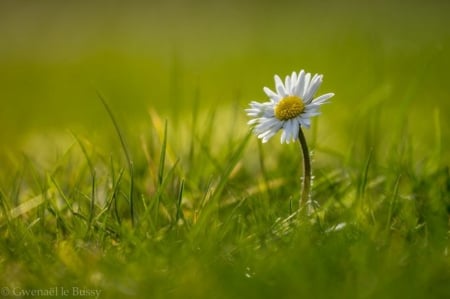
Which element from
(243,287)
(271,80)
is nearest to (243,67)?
(271,80)

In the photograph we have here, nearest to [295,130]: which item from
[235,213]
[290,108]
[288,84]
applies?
[290,108]

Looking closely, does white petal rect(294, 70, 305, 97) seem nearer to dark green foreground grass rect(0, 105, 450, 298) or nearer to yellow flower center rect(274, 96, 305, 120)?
yellow flower center rect(274, 96, 305, 120)

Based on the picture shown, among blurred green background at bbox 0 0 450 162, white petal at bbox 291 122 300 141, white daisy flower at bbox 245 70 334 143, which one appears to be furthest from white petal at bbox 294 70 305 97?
blurred green background at bbox 0 0 450 162

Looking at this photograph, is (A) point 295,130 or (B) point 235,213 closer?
(A) point 295,130

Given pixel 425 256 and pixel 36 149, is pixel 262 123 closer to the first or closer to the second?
A: pixel 425 256

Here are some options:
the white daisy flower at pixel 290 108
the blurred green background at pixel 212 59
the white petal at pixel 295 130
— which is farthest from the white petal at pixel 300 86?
the blurred green background at pixel 212 59

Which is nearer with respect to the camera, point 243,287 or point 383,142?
point 243,287

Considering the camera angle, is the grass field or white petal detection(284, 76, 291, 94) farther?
white petal detection(284, 76, 291, 94)

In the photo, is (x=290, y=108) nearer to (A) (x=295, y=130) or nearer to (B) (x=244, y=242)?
(A) (x=295, y=130)
